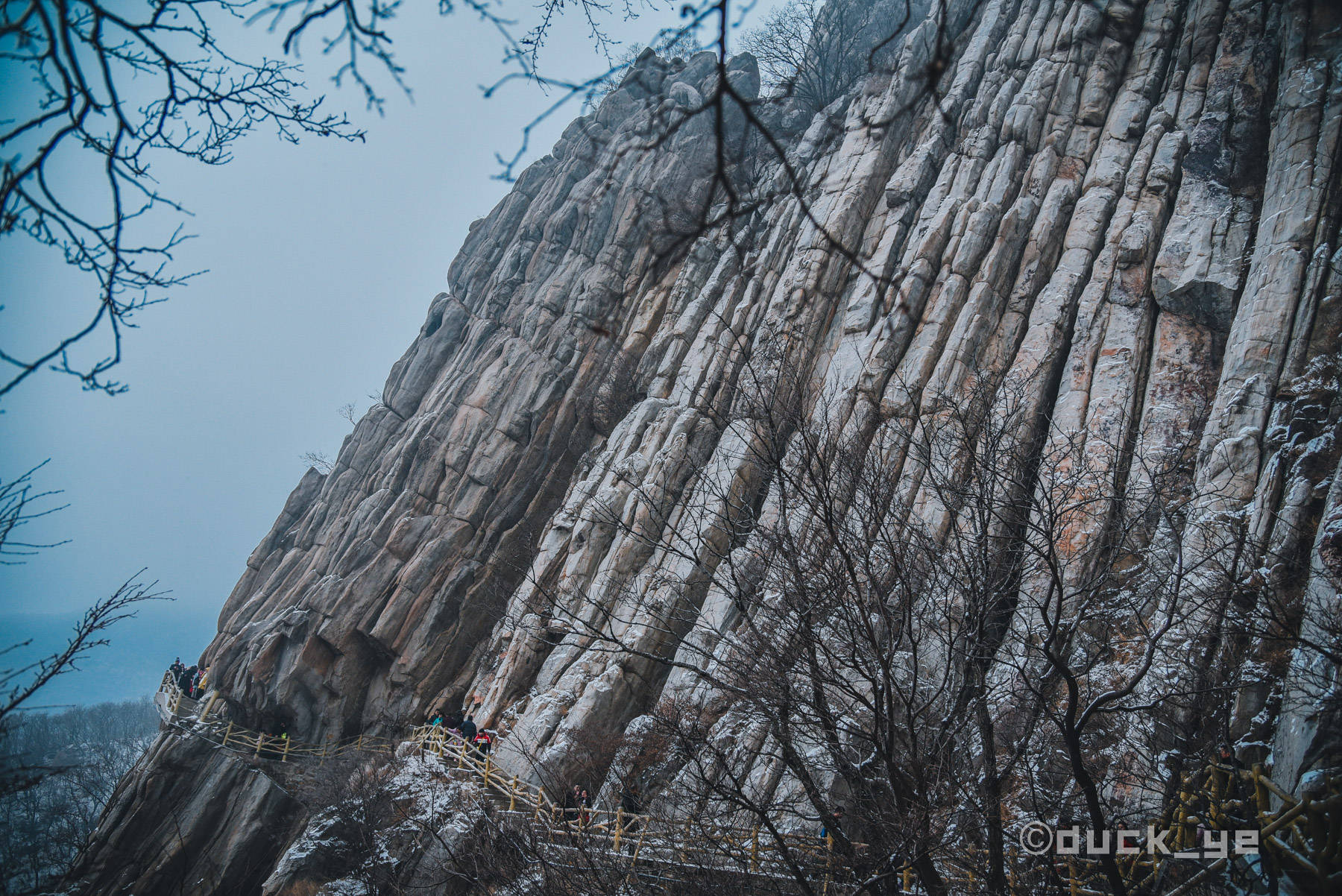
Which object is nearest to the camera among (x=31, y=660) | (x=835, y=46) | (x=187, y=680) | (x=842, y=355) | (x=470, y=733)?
(x=31, y=660)

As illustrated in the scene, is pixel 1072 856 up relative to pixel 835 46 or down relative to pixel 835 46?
down

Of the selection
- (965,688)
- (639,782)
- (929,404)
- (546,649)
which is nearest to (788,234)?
(929,404)

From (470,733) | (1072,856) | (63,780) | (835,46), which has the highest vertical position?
(835,46)

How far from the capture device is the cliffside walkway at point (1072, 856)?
353 cm

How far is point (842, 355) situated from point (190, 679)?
2510 centimetres

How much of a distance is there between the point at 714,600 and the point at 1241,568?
29.5 feet

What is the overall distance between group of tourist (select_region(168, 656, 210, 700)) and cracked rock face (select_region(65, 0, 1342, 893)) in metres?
1.17

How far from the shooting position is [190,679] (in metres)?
22.0

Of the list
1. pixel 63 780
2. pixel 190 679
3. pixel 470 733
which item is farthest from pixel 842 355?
pixel 190 679

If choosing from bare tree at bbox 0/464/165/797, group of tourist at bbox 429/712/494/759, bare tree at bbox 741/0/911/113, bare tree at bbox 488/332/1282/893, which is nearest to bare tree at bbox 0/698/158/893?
bare tree at bbox 0/464/165/797

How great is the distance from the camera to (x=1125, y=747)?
7.51 meters

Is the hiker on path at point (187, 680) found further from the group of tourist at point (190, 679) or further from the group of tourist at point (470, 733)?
the group of tourist at point (470, 733)

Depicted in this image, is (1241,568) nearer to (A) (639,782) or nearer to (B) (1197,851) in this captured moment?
(B) (1197,851)

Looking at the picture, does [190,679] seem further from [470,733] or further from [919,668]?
[919,668]
